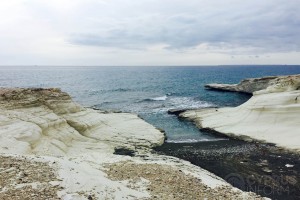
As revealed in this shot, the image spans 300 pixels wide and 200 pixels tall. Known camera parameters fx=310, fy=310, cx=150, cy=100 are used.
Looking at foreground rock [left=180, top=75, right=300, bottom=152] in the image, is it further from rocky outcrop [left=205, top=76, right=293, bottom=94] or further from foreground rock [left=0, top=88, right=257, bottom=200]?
rocky outcrop [left=205, top=76, right=293, bottom=94]

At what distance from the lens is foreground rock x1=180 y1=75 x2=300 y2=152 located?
30948mm

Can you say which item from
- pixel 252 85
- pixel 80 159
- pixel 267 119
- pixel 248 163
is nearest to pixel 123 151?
pixel 80 159

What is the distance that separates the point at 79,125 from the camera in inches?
1206

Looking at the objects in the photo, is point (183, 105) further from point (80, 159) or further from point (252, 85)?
point (80, 159)

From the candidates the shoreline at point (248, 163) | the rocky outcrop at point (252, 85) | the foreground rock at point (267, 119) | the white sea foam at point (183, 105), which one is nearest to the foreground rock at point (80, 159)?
the shoreline at point (248, 163)

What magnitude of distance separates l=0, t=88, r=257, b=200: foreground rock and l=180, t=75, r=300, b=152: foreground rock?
8.16m

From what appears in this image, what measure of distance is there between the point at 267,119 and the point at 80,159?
73.9ft

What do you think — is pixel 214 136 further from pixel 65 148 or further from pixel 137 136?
pixel 65 148

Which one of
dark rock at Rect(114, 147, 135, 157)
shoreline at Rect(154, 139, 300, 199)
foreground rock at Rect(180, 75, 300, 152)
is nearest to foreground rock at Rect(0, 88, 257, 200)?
dark rock at Rect(114, 147, 135, 157)

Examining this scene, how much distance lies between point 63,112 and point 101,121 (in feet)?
16.3

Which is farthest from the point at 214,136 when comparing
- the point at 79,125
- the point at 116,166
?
the point at 116,166

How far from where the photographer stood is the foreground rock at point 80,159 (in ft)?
44.9

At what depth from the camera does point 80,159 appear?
2048cm

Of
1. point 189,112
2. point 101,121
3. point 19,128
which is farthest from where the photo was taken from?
point 189,112
